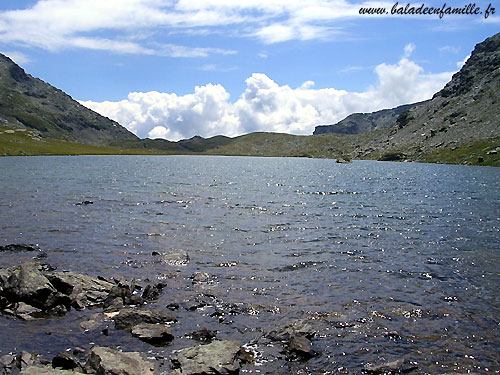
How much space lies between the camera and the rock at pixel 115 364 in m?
12.7

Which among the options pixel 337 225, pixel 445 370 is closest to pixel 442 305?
pixel 445 370

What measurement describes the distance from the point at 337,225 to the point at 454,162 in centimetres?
16199

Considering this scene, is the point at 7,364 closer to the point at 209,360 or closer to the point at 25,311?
the point at 25,311

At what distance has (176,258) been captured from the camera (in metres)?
28.6

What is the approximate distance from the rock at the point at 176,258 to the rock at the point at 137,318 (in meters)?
9.04

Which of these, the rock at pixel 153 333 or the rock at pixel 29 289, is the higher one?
the rock at pixel 29 289

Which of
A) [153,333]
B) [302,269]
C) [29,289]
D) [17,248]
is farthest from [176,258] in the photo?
[17,248]

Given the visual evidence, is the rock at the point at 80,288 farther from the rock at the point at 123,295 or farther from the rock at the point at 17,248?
the rock at the point at 17,248

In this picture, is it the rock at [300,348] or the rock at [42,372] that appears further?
the rock at [300,348]

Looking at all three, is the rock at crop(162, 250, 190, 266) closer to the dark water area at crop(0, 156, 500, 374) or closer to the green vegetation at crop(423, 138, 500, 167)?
the dark water area at crop(0, 156, 500, 374)

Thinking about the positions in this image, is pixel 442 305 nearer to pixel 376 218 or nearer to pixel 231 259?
pixel 231 259

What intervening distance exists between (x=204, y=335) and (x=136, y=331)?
2.97 m

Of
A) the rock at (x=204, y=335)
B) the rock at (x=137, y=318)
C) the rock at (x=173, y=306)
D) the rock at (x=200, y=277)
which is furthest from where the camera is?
the rock at (x=200, y=277)

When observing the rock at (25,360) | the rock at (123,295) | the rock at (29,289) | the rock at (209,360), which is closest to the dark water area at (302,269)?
the rock at (25,360)
